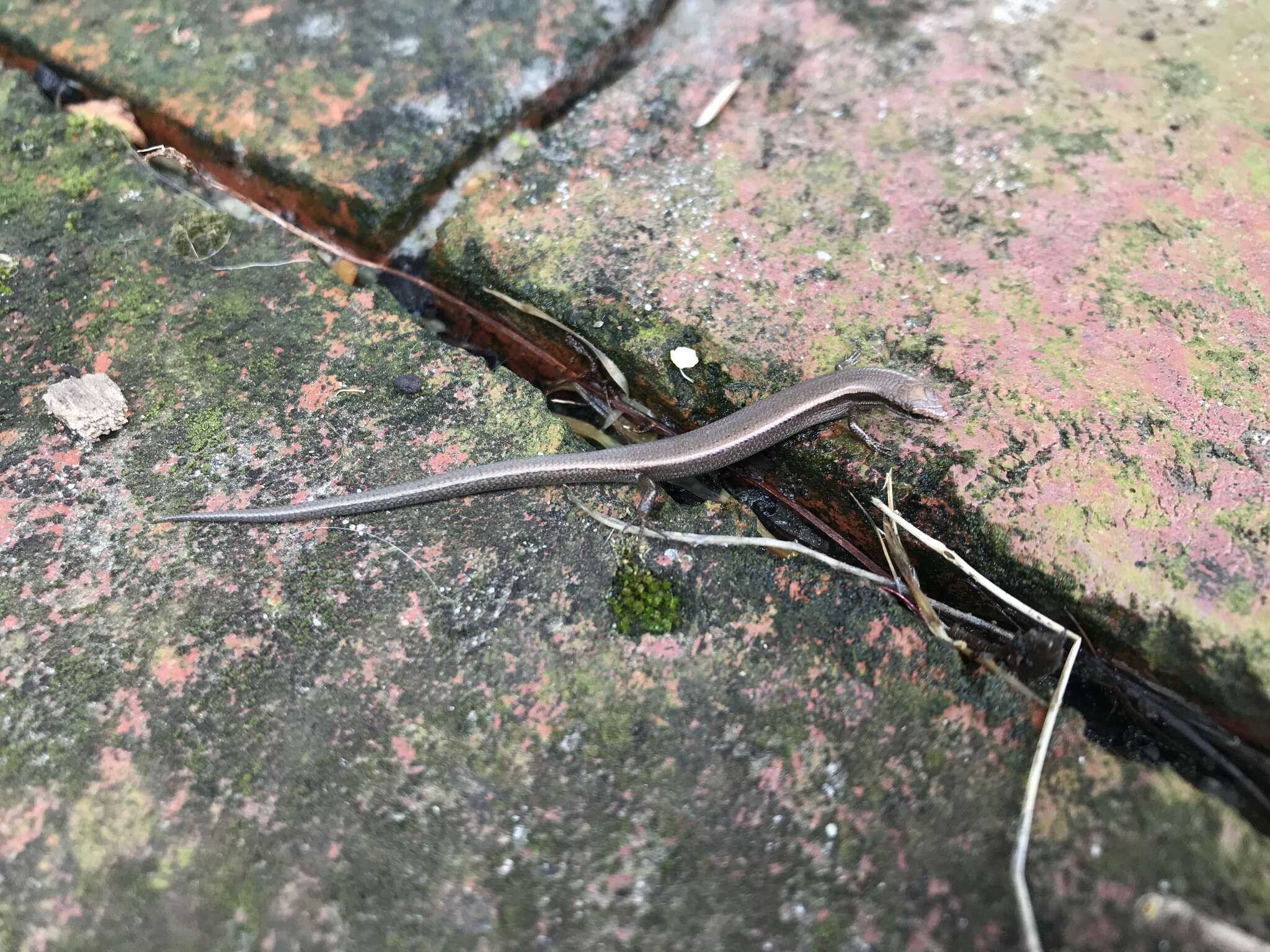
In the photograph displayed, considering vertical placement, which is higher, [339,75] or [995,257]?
[339,75]

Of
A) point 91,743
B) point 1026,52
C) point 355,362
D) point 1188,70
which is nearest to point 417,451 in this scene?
point 355,362

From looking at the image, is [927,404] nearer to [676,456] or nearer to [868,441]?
[868,441]

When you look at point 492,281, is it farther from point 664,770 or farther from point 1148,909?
point 1148,909

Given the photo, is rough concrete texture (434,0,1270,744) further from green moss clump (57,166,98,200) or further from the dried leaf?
Answer: green moss clump (57,166,98,200)

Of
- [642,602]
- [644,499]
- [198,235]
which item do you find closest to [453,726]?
[642,602]

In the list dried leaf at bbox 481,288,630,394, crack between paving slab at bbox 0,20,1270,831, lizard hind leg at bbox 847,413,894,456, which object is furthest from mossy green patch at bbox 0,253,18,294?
lizard hind leg at bbox 847,413,894,456

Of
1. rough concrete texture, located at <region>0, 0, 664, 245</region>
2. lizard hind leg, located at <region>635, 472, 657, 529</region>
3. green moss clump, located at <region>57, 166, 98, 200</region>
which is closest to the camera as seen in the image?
lizard hind leg, located at <region>635, 472, 657, 529</region>

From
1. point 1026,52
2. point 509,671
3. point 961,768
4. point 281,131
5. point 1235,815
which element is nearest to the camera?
point 1235,815
